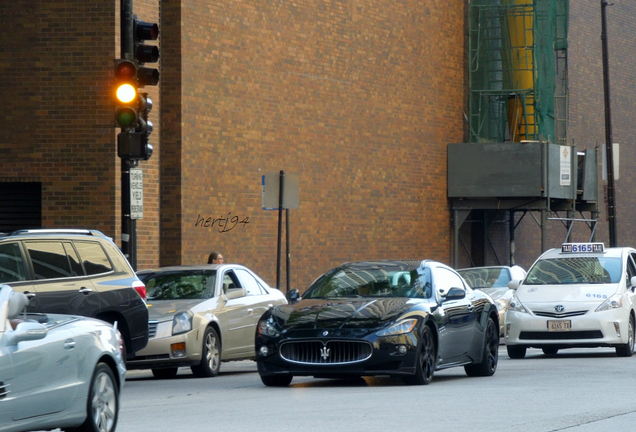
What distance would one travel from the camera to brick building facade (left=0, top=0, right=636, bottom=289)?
20656mm

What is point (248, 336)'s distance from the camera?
54.1ft

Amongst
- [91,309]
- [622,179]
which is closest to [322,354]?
[91,309]

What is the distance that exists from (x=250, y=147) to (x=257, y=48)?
2112 mm

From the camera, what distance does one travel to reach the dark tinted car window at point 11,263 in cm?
1165

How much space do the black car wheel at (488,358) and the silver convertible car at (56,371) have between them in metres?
6.68

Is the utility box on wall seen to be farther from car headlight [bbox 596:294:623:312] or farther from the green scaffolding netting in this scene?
car headlight [bbox 596:294:623:312]

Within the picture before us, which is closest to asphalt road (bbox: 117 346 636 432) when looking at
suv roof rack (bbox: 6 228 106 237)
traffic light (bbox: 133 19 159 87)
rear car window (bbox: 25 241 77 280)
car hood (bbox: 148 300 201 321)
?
car hood (bbox: 148 300 201 321)

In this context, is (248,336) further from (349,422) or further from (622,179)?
(622,179)

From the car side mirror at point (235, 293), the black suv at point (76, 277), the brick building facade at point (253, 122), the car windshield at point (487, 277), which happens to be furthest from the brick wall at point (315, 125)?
the black suv at point (76, 277)

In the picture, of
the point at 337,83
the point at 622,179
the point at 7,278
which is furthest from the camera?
the point at 622,179

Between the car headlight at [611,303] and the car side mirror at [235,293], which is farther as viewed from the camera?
the car headlight at [611,303]

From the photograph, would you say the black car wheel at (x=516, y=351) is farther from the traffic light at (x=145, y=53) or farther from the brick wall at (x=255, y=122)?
the traffic light at (x=145, y=53)

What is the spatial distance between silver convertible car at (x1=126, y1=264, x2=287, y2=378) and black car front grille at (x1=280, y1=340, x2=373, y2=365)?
107 inches

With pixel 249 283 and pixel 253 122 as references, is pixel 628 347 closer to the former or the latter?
pixel 249 283
